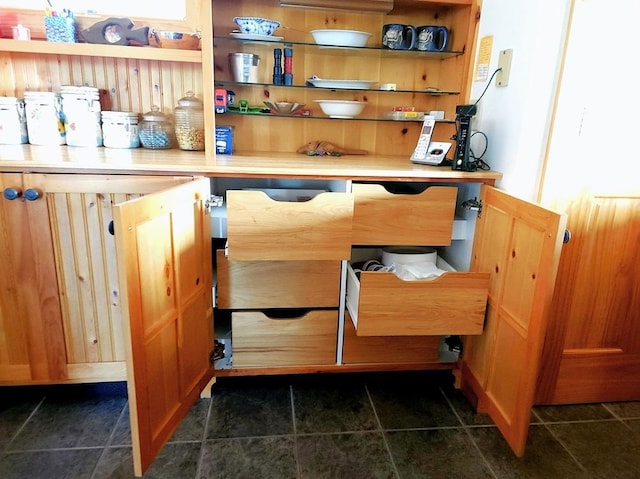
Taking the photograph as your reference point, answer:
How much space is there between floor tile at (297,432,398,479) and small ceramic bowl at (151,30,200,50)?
146 centimetres

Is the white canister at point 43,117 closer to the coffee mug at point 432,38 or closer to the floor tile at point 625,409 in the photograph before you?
the coffee mug at point 432,38

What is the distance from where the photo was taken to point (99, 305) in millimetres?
1477

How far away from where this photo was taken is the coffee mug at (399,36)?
1797mm

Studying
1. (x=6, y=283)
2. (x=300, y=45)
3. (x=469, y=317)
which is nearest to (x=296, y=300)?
(x=469, y=317)

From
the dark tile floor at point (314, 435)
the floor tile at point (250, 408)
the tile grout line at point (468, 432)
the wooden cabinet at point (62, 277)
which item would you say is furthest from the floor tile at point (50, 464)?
the tile grout line at point (468, 432)

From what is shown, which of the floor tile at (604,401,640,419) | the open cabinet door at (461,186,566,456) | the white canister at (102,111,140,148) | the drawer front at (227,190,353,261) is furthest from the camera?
the white canister at (102,111,140,148)

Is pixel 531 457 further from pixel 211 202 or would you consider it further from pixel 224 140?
pixel 224 140

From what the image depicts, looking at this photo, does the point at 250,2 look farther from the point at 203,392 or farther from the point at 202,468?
the point at 202,468

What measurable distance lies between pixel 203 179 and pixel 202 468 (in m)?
0.86

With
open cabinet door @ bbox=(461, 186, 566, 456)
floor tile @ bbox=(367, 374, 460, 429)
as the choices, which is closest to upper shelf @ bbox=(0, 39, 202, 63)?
open cabinet door @ bbox=(461, 186, 566, 456)

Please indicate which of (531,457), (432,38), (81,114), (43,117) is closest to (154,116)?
(81,114)

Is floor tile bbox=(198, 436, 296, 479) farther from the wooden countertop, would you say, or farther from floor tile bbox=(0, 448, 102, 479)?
the wooden countertop

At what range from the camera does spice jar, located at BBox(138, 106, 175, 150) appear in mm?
1771

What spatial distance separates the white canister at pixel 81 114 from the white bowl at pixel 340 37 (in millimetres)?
883
